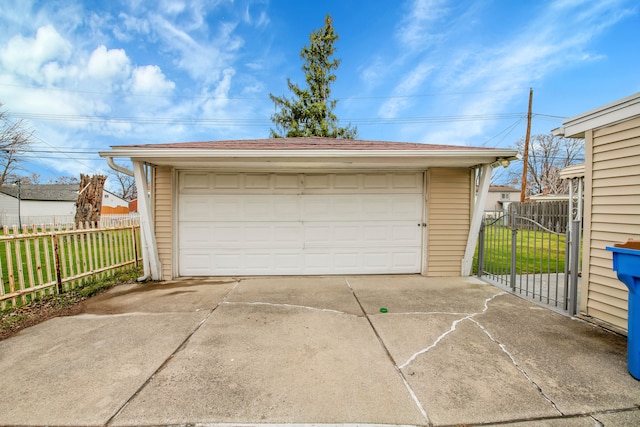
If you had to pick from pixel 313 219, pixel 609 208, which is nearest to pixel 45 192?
pixel 313 219

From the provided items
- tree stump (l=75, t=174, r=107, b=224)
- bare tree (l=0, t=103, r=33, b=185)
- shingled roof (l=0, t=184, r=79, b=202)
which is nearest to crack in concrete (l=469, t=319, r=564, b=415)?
tree stump (l=75, t=174, r=107, b=224)

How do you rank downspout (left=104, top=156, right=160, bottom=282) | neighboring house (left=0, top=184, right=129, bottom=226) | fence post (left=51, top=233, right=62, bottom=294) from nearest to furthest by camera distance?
fence post (left=51, top=233, right=62, bottom=294) → downspout (left=104, top=156, right=160, bottom=282) → neighboring house (left=0, top=184, right=129, bottom=226)

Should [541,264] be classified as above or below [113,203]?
below

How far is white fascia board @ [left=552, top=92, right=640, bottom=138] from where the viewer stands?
2.77 m

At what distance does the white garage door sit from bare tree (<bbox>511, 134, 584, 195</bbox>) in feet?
92.7

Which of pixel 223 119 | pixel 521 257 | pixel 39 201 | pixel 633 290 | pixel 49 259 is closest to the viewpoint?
pixel 633 290

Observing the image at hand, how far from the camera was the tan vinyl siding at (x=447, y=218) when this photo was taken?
5348 mm

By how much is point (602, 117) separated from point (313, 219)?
4303mm

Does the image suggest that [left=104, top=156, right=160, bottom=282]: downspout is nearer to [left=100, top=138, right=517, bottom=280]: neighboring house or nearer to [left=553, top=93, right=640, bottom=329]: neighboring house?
[left=100, top=138, right=517, bottom=280]: neighboring house

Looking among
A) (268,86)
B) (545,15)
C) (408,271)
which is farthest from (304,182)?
(268,86)

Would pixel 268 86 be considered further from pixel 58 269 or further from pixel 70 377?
pixel 70 377

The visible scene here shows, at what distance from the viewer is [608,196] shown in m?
3.12

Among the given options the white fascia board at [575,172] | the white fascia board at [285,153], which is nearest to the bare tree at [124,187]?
the white fascia board at [285,153]

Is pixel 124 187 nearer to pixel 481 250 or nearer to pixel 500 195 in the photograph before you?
pixel 481 250
